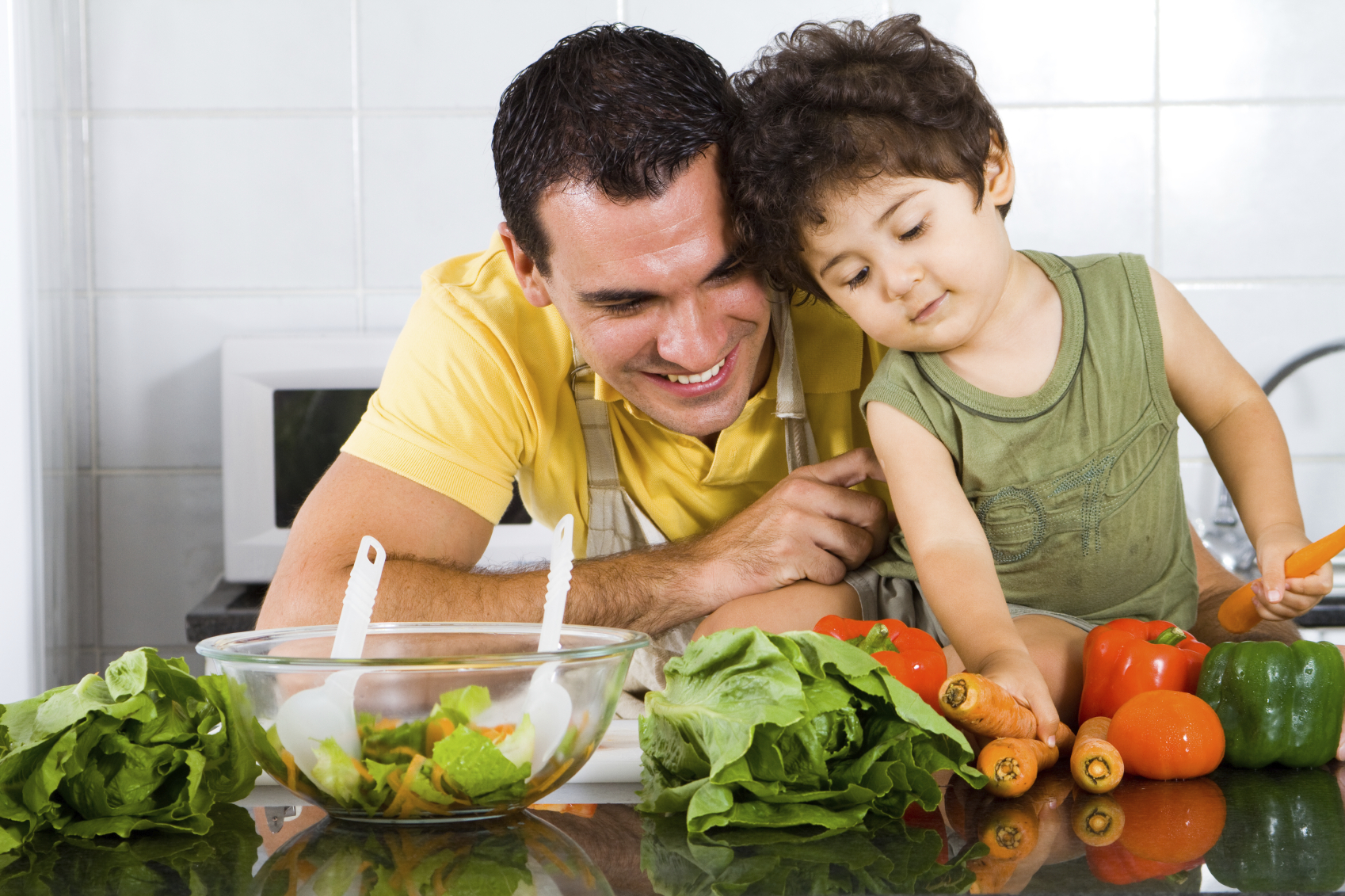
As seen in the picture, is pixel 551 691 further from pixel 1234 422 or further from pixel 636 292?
pixel 1234 422

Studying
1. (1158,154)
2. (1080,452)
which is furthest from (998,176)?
(1158,154)

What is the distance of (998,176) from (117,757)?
916 millimetres

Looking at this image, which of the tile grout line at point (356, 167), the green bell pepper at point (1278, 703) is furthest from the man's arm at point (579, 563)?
the tile grout line at point (356, 167)

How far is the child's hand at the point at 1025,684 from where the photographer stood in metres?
0.70

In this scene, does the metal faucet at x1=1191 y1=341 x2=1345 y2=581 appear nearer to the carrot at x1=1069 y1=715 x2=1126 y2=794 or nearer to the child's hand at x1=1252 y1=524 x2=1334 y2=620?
the child's hand at x1=1252 y1=524 x2=1334 y2=620

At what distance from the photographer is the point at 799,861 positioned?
507mm

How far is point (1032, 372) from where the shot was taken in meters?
1.12

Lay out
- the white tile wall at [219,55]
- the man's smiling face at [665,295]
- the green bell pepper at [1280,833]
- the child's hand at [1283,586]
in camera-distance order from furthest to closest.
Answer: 1. the white tile wall at [219,55]
2. the man's smiling face at [665,295]
3. the child's hand at [1283,586]
4. the green bell pepper at [1280,833]

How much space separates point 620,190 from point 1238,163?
173 centimetres

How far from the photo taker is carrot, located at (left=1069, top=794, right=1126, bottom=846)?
531 mm

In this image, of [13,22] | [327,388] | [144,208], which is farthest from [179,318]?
[13,22]

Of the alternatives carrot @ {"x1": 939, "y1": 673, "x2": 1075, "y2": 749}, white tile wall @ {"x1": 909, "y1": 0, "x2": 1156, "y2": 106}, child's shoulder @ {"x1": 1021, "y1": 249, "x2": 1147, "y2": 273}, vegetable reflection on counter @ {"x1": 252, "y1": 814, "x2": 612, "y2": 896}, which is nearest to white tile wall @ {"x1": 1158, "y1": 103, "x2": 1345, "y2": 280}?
white tile wall @ {"x1": 909, "y1": 0, "x2": 1156, "y2": 106}

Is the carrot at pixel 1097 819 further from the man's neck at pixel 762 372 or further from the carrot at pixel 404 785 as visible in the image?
the man's neck at pixel 762 372

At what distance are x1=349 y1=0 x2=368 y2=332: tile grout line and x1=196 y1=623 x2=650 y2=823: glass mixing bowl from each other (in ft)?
5.97
